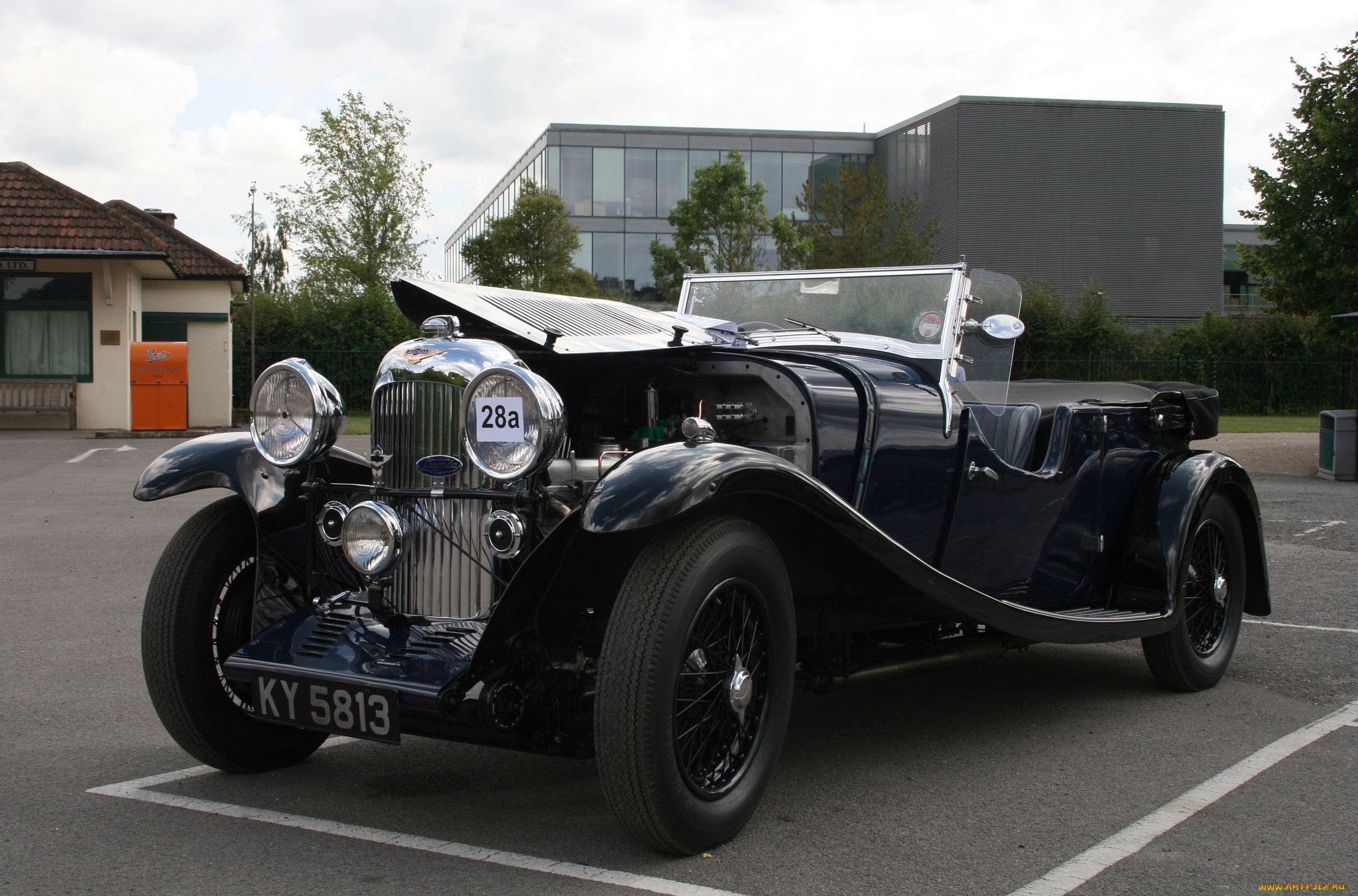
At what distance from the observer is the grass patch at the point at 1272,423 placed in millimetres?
25141

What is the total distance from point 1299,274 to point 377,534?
60.7 feet

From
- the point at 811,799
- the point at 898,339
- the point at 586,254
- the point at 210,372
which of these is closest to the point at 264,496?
the point at 811,799

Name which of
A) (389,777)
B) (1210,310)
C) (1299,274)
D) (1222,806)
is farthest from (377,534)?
(1210,310)

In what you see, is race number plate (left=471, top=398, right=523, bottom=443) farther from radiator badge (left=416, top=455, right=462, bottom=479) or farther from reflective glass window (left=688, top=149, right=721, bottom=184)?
reflective glass window (left=688, top=149, right=721, bottom=184)

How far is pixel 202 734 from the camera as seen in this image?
337cm

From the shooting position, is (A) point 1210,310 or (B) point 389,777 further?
(A) point 1210,310

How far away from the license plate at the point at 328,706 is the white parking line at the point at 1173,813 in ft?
5.12

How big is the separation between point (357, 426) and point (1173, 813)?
19.1 m

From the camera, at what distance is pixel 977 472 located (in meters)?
3.97

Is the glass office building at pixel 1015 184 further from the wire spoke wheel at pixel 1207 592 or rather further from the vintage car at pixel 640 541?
the vintage car at pixel 640 541

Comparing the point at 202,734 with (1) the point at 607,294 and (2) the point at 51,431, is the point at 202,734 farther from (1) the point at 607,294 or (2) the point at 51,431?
(1) the point at 607,294

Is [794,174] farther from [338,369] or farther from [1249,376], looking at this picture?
[338,369]

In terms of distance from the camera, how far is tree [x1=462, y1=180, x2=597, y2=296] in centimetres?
3019

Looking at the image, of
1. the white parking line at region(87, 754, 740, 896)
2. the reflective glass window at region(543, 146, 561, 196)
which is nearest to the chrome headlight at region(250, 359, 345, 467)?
the white parking line at region(87, 754, 740, 896)
